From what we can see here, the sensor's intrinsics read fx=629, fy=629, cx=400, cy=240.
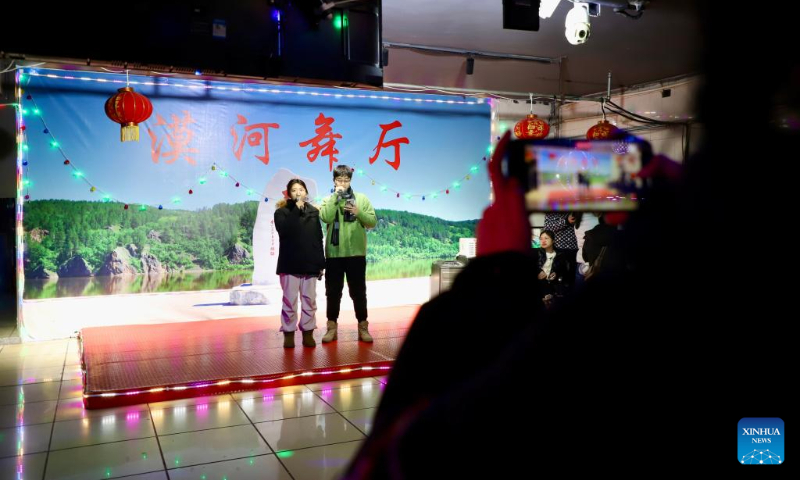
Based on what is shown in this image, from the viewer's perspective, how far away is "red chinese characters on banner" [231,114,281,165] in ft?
19.7

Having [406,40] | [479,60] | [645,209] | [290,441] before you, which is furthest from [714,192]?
[479,60]

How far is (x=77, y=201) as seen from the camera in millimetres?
5406

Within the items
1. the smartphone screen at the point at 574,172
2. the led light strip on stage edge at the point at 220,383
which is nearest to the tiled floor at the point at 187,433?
the led light strip on stage edge at the point at 220,383

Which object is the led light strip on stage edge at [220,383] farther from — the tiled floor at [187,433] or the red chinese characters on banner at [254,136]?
the red chinese characters on banner at [254,136]

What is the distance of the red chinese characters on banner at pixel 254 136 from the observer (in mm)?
6008

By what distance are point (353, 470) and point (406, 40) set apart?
5.75 meters

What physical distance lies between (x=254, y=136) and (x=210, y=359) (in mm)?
2540

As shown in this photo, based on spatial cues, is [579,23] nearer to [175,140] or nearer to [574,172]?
[175,140]

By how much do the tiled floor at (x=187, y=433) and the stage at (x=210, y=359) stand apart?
9 cm

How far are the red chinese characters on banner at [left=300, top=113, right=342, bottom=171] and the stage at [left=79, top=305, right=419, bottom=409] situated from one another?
1716 mm

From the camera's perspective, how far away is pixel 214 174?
5.93 m

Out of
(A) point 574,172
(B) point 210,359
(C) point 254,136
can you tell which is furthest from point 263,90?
(A) point 574,172

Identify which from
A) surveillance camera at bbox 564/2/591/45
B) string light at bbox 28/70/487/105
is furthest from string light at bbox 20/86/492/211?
surveillance camera at bbox 564/2/591/45

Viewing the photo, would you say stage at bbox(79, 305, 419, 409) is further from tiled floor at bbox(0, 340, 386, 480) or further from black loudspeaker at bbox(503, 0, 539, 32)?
black loudspeaker at bbox(503, 0, 539, 32)
